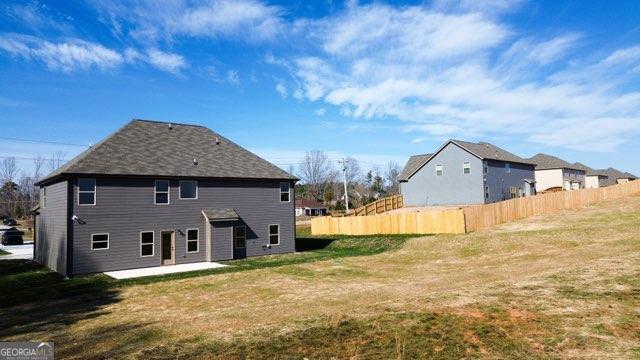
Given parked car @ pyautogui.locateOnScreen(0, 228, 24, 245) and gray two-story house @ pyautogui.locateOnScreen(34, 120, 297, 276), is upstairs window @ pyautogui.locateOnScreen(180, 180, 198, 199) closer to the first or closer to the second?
gray two-story house @ pyautogui.locateOnScreen(34, 120, 297, 276)

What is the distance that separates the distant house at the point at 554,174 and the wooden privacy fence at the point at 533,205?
65.4 ft

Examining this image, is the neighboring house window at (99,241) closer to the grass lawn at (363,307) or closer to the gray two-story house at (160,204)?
the gray two-story house at (160,204)

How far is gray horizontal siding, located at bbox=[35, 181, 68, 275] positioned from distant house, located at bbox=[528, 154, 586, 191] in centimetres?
6518

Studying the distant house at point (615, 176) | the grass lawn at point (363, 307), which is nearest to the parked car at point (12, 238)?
the grass lawn at point (363, 307)

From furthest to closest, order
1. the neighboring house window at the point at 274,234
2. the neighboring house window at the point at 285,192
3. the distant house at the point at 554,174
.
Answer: the distant house at the point at 554,174
the neighboring house window at the point at 285,192
the neighboring house window at the point at 274,234

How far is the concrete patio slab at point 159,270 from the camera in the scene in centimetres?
2471

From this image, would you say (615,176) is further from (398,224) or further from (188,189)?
(188,189)

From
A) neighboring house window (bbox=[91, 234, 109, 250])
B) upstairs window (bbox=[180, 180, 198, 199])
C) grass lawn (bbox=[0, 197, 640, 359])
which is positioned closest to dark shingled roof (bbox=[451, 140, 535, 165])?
grass lawn (bbox=[0, 197, 640, 359])

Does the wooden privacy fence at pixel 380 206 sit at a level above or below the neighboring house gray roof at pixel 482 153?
below

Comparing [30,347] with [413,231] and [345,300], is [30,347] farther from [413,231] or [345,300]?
[413,231]

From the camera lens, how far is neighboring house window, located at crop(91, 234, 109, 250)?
1012 inches

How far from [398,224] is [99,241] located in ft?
78.1

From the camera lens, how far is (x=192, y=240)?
96.6 feet

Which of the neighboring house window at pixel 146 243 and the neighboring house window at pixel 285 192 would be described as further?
the neighboring house window at pixel 285 192
